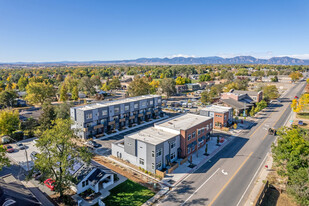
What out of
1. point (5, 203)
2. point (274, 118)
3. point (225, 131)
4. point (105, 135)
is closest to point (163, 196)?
point (5, 203)

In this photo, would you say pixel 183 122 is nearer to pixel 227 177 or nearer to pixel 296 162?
pixel 227 177

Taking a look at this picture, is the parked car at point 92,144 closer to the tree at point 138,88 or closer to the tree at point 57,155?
the tree at point 57,155

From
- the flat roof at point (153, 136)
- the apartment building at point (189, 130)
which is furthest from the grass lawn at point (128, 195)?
the apartment building at point (189, 130)

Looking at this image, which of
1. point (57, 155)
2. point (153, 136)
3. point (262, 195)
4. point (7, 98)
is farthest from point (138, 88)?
point (262, 195)

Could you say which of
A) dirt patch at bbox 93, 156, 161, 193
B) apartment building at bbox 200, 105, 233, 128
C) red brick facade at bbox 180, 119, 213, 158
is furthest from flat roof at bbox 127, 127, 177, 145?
apartment building at bbox 200, 105, 233, 128

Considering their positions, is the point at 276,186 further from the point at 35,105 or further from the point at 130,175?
the point at 35,105

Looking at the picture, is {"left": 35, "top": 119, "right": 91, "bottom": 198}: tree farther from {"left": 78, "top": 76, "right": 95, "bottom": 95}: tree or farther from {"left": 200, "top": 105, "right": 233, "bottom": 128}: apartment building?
{"left": 78, "top": 76, "right": 95, "bottom": 95}: tree
